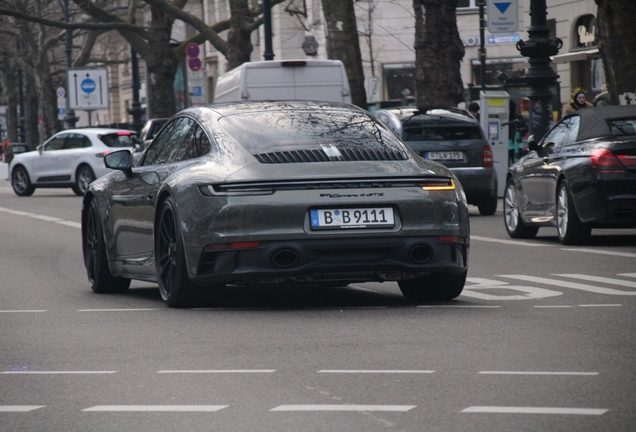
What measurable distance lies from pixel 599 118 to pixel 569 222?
1.11 metres

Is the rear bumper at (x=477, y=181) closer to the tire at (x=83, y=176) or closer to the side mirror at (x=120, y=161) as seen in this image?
the side mirror at (x=120, y=161)

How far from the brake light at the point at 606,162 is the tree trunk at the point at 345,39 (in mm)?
18184

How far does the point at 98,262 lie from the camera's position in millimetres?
10883

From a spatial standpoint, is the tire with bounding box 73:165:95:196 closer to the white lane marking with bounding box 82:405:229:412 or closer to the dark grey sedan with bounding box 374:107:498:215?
the dark grey sedan with bounding box 374:107:498:215

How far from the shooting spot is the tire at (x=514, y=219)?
53.8 feet

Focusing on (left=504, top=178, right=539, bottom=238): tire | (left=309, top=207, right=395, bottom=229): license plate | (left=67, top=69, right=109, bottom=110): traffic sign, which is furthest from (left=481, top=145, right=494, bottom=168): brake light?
(left=67, top=69, right=109, bottom=110): traffic sign

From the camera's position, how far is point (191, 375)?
6602 mm

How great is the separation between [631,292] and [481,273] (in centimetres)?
208

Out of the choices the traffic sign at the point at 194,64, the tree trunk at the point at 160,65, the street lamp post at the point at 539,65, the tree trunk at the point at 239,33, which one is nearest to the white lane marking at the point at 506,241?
the street lamp post at the point at 539,65

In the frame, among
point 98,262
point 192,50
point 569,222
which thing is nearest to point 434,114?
point 569,222

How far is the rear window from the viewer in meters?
21.0

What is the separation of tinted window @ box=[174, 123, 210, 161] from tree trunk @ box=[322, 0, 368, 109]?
22607mm

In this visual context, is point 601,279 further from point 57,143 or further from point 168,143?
point 57,143

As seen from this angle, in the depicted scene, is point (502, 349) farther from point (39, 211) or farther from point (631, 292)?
point (39, 211)
